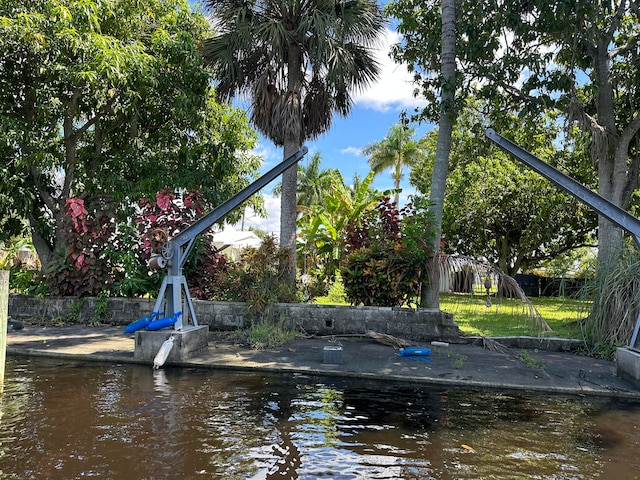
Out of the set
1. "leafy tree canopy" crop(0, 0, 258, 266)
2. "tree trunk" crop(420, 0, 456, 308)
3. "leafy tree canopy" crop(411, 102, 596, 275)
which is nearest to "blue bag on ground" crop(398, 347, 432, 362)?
"tree trunk" crop(420, 0, 456, 308)

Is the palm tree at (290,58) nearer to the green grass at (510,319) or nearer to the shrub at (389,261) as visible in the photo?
the shrub at (389,261)

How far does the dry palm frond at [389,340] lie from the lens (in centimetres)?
891

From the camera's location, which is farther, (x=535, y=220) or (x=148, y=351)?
(x=535, y=220)

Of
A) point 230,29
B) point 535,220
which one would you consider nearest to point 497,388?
point 230,29

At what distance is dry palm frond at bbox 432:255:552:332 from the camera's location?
30.4ft

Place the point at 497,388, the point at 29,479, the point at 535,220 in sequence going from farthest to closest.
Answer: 1. the point at 535,220
2. the point at 497,388
3. the point at 29,479

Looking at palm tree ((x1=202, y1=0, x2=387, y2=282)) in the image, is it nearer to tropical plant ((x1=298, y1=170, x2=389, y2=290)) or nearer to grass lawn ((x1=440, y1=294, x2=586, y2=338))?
grass lawn ((x1=440, y1=294, x2=586, y2=338))

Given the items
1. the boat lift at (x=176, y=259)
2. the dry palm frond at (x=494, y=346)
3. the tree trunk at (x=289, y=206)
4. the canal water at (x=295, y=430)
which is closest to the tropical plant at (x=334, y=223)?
the tree trunk at (x=289, y=206)

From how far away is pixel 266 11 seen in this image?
12.9 meters

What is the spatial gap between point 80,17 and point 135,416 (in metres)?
9.45

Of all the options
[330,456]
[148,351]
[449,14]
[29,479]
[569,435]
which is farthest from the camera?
[449,14]

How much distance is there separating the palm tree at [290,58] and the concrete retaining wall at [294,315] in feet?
6.72

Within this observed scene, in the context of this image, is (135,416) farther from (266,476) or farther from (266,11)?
(266,11)

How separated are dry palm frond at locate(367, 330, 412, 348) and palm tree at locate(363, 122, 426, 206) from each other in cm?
3586
